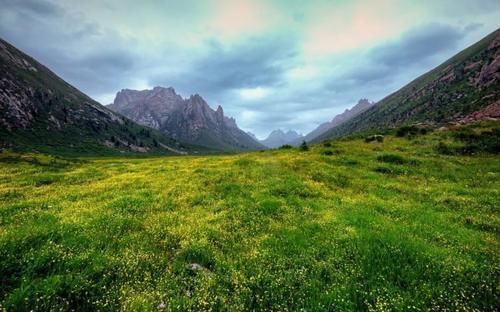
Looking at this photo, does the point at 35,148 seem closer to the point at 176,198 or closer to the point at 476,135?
the point at 176,198

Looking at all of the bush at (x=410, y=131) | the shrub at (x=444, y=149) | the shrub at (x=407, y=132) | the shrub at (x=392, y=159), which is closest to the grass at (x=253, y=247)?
the shrub at (x=392, y=159)

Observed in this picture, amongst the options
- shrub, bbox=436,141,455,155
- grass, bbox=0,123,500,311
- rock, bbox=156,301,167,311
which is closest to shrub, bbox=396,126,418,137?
shrub, bbox=436,141,455,155

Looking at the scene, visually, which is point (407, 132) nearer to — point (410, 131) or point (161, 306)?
point (410, 131)

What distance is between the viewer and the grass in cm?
757

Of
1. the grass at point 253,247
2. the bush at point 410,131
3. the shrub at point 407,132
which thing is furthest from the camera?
the shrub at point 407,132

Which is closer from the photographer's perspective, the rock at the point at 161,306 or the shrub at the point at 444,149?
the rock at the point at 161,306

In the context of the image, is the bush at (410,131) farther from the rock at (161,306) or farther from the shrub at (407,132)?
the rock at (161,306)

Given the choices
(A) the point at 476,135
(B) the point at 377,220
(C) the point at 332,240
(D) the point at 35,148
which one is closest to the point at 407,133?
(A) the point at 476,135

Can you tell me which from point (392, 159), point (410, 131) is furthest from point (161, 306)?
→ point (410, 131)

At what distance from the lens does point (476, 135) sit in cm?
3344

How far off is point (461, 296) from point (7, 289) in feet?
43.2

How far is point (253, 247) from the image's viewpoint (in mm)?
10430

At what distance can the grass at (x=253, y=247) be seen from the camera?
7570mm

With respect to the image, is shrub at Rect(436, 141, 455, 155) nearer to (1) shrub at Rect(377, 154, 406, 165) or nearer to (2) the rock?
(1) shrub at Rect(377, 154, 406, 165)
